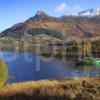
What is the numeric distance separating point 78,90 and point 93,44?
12425 cm

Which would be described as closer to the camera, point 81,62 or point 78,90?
point 78,90

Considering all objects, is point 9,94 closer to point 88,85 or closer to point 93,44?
point 88,85

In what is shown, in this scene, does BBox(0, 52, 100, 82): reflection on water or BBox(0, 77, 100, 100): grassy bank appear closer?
BBox(0, 77, 100, 100): grassy bank

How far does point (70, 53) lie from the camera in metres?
129

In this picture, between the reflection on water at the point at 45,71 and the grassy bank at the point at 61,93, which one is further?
the reflection on water at the point at 45,71

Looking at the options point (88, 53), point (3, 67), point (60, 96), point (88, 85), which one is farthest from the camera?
point (88, 53)

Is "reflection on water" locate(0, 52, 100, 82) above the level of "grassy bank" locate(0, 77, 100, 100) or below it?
below

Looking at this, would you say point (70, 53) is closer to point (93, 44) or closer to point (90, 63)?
point (93, 44)

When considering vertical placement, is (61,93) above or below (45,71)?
above

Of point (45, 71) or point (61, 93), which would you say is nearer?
point (61, 93)

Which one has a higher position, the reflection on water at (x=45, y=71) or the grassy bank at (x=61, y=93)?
the grassy bank at (x=61, y=93)

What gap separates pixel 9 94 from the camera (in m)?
15.6

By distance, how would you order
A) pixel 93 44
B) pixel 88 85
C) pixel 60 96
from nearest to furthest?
pixel 60 96
pixel 88 85
pixel 93 44

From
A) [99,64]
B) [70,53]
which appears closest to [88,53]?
[70,53]
